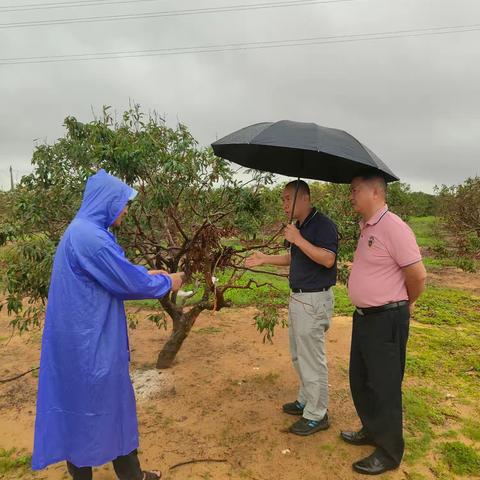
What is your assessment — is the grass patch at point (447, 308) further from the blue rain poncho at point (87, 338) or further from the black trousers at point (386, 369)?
the blue rain poncho at point (87, 338)

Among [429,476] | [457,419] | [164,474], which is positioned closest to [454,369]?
[457,419]

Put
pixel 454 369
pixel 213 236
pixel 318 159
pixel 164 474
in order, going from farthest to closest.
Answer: pixel 454 369 → pixel 213 236 → pixel 318 159 → pixel 164 474

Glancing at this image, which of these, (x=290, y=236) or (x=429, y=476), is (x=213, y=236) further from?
(x=429, y=476)

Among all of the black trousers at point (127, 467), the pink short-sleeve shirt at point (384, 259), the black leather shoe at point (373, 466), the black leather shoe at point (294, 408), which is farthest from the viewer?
the black leather shoe at point (294, 408)

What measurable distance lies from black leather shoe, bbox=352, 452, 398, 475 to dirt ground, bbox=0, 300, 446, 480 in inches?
2.5

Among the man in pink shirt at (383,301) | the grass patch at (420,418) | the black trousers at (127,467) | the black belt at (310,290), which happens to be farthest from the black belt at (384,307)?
the black trousers at (127,467)

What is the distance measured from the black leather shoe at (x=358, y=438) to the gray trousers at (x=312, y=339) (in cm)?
25

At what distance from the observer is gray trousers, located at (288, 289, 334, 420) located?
324 centimetres

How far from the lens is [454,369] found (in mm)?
4879

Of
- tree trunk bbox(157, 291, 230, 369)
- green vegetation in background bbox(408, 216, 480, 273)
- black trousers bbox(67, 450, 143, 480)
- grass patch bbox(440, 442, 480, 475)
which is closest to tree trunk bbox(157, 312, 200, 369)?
tree trunk bbox(157, 291, 230, 369)

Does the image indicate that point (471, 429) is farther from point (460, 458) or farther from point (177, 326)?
point (177, 326)

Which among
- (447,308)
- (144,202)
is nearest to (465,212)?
(447,308)

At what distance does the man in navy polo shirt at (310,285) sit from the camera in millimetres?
3182

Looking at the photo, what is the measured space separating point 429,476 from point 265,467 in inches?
46.5
